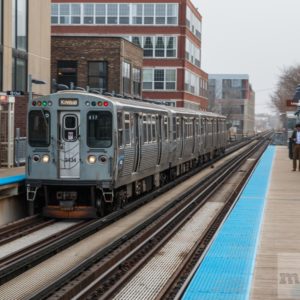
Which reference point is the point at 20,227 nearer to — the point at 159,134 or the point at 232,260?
the point at 232,260

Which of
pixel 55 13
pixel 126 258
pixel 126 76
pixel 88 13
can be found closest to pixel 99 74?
pixel 126 76

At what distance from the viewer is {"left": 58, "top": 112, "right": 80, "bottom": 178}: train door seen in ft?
51.1

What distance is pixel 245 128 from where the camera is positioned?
144 m

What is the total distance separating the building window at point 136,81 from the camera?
4332cm

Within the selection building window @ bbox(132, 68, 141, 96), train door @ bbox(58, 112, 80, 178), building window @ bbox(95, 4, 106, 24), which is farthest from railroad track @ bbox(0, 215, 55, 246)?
building window @ bbox(95, 4, 106, 24)

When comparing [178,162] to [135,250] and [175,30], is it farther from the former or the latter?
[175,30]

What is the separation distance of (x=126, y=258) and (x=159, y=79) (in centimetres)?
5250

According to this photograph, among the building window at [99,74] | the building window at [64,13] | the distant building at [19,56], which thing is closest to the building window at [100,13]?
the building window at [64,13]

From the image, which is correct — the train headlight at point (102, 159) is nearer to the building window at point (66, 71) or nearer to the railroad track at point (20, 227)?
the railroad track at point (20, 227)

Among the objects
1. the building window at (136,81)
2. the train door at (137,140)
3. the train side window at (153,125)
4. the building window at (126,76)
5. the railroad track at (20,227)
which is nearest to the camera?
the railroad track at (20,227)

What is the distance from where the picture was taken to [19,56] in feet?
83.8

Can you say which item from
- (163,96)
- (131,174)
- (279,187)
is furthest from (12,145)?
(163,96)

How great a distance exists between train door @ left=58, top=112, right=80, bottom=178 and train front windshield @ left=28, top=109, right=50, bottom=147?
30cm

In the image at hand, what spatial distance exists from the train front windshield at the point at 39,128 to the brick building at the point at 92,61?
23.2 metres
